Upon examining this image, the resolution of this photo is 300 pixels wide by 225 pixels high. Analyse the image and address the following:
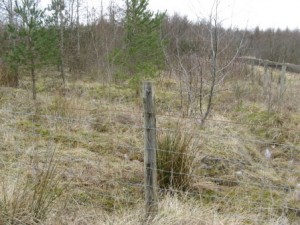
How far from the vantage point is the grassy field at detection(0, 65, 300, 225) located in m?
2.61

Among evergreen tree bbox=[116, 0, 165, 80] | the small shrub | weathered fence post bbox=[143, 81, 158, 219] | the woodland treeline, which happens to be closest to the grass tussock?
weathered fence post bbox=[143, 81, 158, 219]

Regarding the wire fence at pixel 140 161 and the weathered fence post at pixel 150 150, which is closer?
the weathered fence post at pixel 150 150

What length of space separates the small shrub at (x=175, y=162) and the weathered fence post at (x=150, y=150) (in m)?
0.60

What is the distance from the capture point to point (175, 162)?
128 inches

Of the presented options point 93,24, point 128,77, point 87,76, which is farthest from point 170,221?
point 93,24

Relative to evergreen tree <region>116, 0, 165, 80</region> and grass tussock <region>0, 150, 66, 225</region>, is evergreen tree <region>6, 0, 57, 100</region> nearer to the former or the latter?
evergreen tree <region>116, 0, 165, 80</region>

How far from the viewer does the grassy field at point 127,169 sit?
2607 millimetres

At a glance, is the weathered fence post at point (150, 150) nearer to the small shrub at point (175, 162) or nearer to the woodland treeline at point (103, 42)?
the small shrub at point (175, 162)

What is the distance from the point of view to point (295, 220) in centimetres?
310

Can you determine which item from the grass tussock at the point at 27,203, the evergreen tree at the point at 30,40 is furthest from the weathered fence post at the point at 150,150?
the evergreen tree at the point at 30,40

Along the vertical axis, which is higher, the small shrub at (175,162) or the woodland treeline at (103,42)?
the woodland treeline at (103,42)

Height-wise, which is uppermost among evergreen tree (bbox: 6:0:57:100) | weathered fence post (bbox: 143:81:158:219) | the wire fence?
evergreen tree (bbox: 6:0:57:100)

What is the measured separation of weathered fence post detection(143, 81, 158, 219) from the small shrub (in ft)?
1.98

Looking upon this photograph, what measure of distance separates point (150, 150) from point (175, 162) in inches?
33.4
